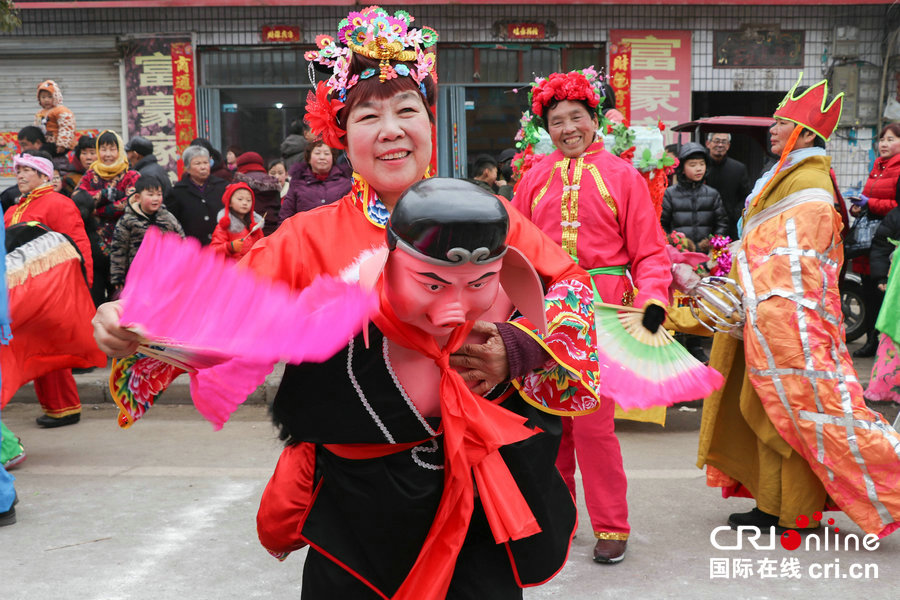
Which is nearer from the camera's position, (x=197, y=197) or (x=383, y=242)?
(x=383, y=242)

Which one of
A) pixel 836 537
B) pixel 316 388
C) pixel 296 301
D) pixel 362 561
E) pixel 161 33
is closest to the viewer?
pixel 296 301

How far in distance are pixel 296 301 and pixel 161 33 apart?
1045cm

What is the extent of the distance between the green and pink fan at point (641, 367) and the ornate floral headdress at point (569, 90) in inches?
43.5

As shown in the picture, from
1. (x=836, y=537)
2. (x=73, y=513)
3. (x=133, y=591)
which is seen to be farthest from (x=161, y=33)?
(x=836, y=537)

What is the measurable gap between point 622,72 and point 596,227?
7966 millimetres

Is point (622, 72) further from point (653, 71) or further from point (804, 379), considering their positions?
point (804, 379)

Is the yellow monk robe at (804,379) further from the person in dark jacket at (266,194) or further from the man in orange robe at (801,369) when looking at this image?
the person in dark jacket at (266,194)

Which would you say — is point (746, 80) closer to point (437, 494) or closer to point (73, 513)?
point (73, 513)

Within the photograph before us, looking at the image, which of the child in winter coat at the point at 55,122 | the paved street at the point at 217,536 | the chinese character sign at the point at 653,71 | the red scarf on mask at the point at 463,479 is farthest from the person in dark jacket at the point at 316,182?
the chinese character sign at the point at 653,71

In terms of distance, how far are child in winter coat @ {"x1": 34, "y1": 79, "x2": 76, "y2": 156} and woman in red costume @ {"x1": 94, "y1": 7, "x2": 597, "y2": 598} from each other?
23.7 feet

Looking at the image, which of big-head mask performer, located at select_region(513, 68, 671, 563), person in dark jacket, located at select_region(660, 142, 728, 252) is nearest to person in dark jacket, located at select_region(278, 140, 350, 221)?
person in dark jacket, located at select_region(660, 142, 728, 252)

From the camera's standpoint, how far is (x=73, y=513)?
14.2 ft

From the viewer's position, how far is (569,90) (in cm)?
381

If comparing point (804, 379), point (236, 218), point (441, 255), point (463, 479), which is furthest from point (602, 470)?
point (236, 218)
